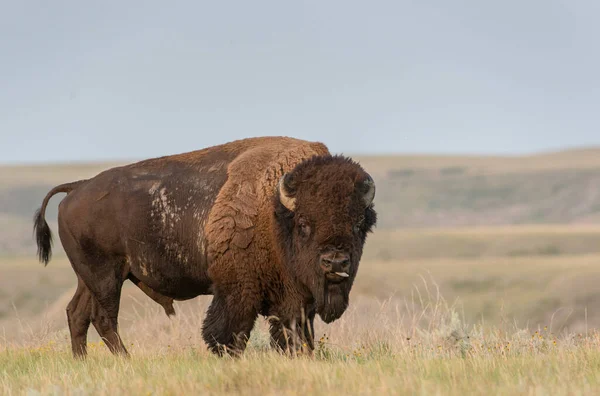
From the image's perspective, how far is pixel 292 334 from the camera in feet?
28.7

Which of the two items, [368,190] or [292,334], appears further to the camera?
[292,334]

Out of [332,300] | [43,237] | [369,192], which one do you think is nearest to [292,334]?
[332,300]

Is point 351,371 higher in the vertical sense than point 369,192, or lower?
lower

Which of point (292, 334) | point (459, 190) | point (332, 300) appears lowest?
point (459, 190)

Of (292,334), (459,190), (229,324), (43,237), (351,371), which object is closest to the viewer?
(351,371)

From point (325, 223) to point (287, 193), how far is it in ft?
1.75

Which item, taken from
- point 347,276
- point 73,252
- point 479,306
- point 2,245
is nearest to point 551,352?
point 347,276

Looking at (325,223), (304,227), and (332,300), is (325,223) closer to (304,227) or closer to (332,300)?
(304,227)

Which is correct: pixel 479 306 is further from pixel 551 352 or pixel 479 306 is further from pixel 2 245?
pixel 2 245

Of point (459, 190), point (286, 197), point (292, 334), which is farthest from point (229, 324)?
point (459, 190)

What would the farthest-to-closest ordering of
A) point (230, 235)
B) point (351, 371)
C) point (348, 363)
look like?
point (230, 235) → point (348, 363) → point (351, 371)

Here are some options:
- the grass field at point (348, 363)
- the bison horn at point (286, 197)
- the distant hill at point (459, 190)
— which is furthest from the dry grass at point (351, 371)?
the distant hill at point (459, 190)

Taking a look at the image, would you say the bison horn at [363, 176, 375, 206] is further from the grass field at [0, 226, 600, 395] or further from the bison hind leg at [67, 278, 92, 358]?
the bison hind leg at [67, 278, 92, 358]

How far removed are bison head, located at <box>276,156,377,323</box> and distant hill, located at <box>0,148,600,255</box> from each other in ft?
251
